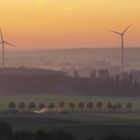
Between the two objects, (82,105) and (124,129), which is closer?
(124,129)

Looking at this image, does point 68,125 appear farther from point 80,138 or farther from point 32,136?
point 32,136

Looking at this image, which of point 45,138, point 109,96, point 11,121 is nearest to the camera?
point 45,138

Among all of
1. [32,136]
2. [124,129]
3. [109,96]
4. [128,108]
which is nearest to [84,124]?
[124,129]

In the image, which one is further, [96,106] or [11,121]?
[96,106]

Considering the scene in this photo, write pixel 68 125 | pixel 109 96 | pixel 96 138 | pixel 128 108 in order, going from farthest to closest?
pixel 109 96, pixel 128 108, pixel 68 125, pixel 96 138

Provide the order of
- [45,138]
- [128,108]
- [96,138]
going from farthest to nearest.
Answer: [128,108] < [96,138] < [45,138]

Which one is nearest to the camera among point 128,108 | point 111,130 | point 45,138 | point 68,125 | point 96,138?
point 45,138

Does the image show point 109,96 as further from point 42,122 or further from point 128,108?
point 42,122

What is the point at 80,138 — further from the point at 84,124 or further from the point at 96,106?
the point at 96,106

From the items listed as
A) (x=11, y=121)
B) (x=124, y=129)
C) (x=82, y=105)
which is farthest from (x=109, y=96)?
(x=124, y=129)
